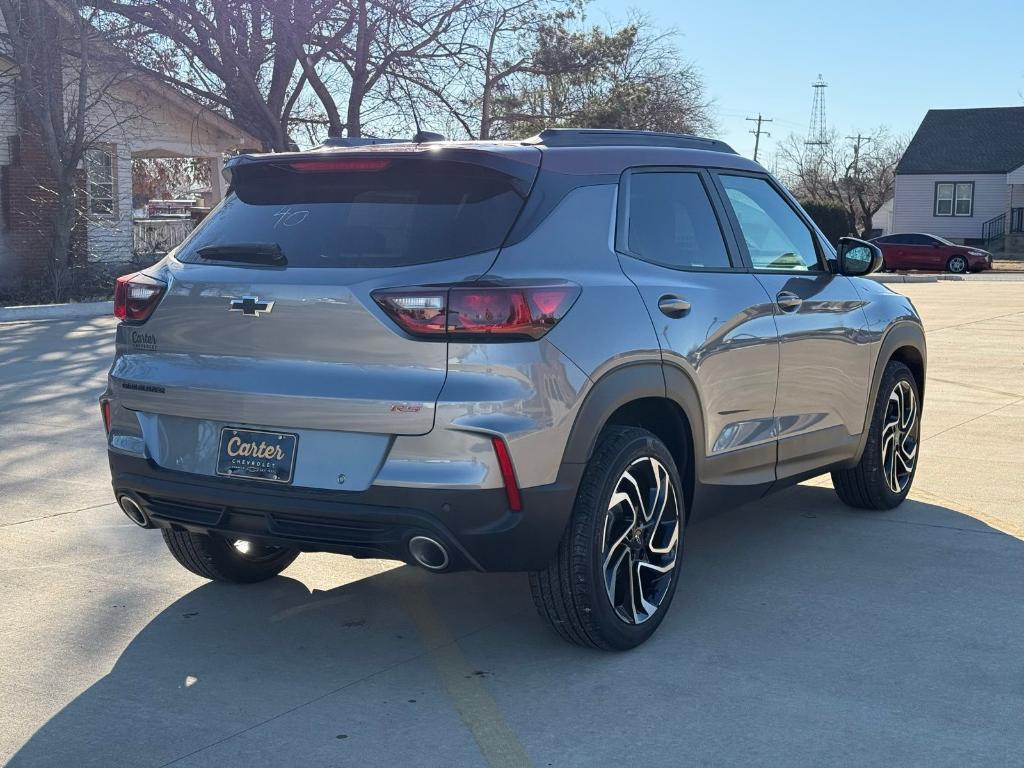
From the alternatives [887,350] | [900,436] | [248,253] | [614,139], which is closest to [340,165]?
[248,253]

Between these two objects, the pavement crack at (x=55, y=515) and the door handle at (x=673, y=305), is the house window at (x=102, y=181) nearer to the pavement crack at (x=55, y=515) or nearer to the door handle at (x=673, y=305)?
the pavement crack at (x=55, y=515)

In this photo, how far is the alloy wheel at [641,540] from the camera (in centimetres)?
458

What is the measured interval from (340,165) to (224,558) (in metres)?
1.77

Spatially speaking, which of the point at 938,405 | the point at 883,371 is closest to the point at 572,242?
the point at 883,371

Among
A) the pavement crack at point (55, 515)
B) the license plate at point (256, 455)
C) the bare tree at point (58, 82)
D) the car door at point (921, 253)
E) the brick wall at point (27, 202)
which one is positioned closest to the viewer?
the license plate at point (256, 455)

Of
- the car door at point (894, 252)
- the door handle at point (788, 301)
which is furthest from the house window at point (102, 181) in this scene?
the car door at point (894, 252)

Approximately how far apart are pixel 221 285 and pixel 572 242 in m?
1.22

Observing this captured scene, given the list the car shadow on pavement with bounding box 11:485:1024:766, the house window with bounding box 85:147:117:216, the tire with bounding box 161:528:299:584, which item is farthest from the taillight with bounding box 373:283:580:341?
the house window with bounding box 85:147:117:216

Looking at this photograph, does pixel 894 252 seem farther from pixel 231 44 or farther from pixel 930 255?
pixel 231 44

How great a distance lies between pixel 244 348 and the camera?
436 cm

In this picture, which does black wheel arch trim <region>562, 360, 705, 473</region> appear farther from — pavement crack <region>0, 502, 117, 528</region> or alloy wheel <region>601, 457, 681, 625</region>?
pavement crack <region>0, 502, 117, 528</region>

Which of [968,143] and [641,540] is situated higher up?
[968,143]

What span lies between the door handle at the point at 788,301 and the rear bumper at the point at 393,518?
5.73 ft

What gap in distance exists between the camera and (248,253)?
4539mm
